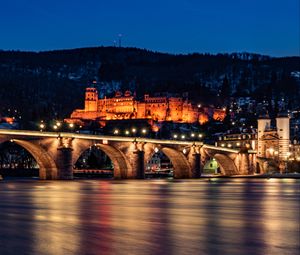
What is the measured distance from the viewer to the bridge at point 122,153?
222 ft

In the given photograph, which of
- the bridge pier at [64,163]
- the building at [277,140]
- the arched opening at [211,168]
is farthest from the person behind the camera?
the arched opening at [211,168]

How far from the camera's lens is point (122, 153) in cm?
8012

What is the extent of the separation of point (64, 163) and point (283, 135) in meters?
70.3

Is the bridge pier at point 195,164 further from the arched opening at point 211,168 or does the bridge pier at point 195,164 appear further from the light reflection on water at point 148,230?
the light reflection on water at point 148,230

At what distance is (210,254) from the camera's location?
14859 mm

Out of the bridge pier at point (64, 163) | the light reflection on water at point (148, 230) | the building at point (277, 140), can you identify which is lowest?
the light reflection on water at point (148, 230)

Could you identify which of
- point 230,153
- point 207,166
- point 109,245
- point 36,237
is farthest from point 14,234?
point 207,166

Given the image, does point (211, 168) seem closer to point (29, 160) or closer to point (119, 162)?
point (29, 160)

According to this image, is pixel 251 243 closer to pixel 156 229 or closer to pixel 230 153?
pixel 156 229

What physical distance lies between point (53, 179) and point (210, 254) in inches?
2167

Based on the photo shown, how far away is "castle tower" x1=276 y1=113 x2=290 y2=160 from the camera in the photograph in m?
128

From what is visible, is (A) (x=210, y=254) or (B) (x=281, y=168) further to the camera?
(B) (x=281, y=168)

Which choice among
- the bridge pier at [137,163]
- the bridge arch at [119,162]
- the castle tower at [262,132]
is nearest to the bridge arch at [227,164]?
the castle tower at [262,132]

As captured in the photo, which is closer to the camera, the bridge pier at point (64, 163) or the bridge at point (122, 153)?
the bridge at point (122, 153)
